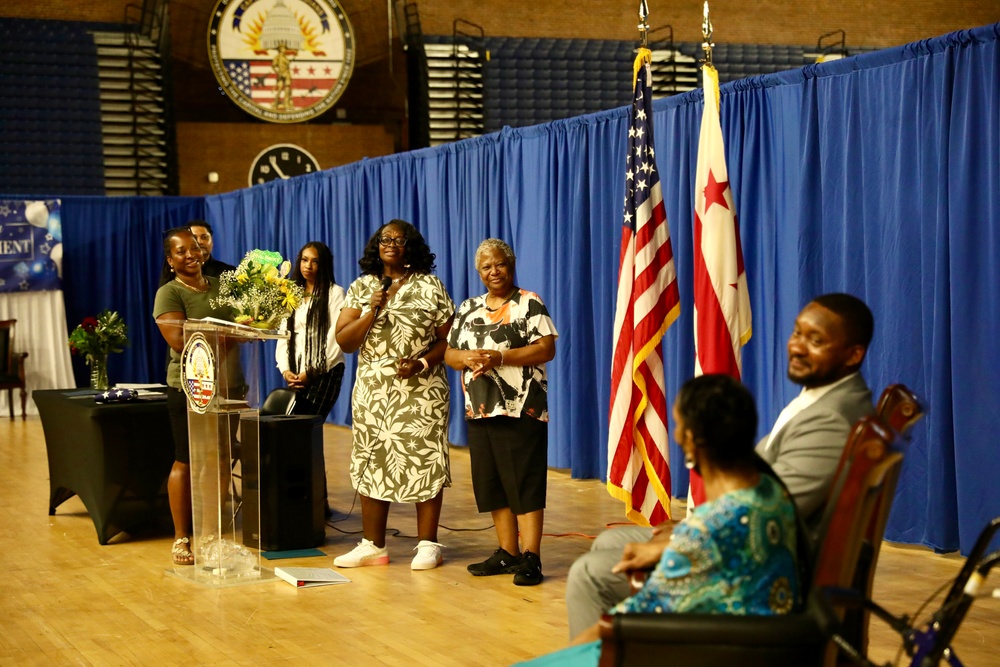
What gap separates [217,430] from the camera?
5.20 meters

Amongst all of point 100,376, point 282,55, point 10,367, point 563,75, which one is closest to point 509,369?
point 100,376

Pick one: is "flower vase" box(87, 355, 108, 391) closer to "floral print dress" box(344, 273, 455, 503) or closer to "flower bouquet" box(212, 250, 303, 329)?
"flower bouquet" box(212, 250, 303, 329)

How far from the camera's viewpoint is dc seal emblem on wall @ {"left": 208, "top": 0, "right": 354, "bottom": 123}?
48.9 feet

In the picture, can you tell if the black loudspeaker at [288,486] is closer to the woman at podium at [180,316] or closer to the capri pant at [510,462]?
the woman at podium at [180,316]

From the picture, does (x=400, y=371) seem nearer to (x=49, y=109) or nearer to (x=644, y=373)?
(x=644, y=373)

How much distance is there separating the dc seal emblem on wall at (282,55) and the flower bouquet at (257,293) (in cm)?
1039

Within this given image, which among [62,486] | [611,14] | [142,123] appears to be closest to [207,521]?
[62,486]

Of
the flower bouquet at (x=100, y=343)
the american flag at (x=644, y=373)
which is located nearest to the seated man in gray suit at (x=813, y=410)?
the american flag at (x=644, y=373)

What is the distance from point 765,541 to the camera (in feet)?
8.06

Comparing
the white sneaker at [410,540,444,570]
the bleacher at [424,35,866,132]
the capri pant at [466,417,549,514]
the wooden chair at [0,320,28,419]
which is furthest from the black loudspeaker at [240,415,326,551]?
the bleacher at [424,35,866,132]

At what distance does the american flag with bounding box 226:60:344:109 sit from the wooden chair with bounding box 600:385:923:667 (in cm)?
1356

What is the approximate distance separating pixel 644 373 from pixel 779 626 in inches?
103

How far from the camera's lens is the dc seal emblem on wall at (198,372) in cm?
511

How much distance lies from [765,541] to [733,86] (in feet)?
14.5
